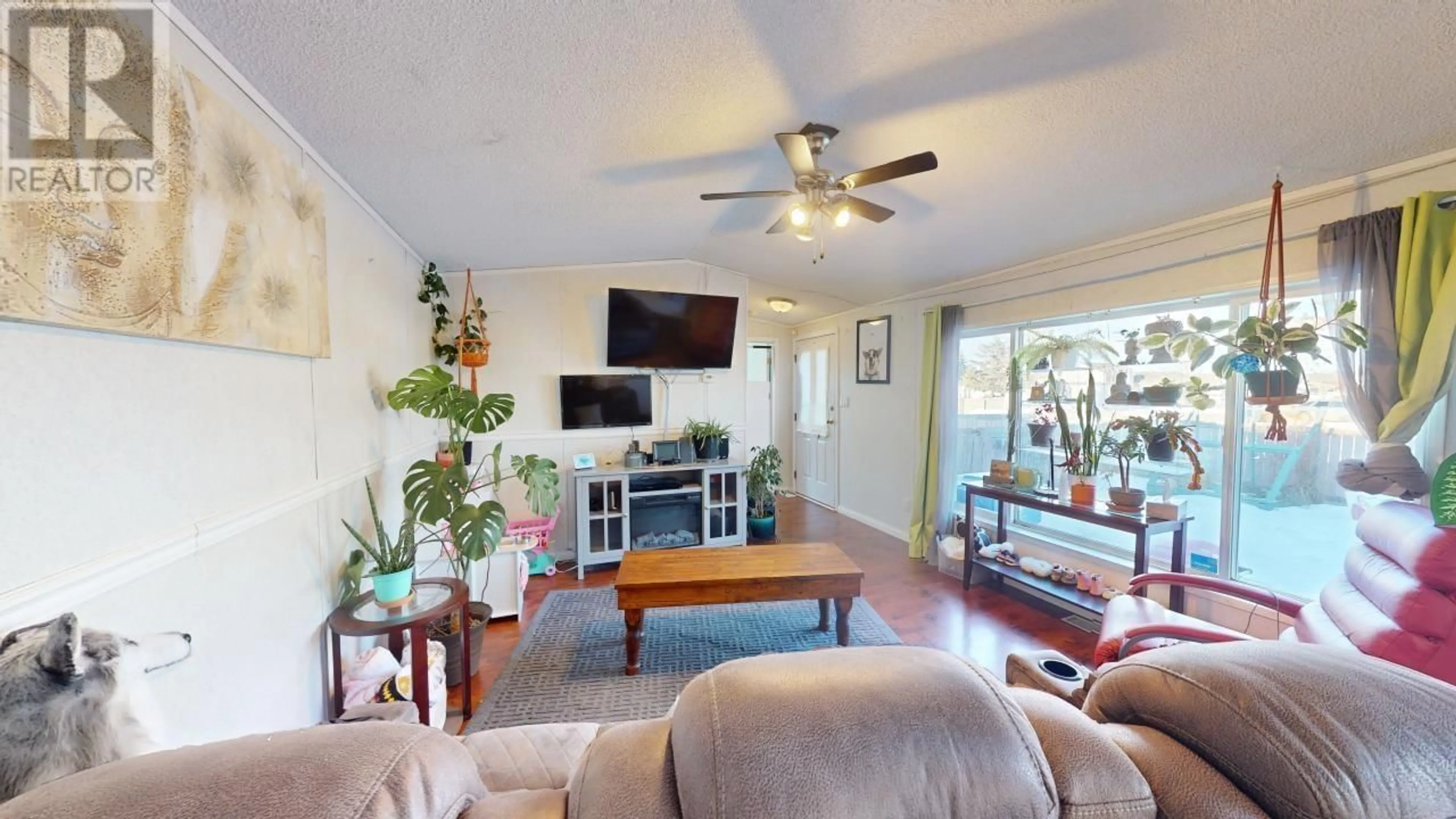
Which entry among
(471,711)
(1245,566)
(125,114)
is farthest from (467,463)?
(1245,566)

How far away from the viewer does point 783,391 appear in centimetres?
599

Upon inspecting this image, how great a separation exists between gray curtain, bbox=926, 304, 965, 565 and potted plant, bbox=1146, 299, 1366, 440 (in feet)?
5.75

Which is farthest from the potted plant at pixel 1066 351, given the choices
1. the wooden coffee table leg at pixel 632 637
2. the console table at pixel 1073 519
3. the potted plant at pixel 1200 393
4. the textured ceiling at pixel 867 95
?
the wooden coffee table leg at pixel 632 637

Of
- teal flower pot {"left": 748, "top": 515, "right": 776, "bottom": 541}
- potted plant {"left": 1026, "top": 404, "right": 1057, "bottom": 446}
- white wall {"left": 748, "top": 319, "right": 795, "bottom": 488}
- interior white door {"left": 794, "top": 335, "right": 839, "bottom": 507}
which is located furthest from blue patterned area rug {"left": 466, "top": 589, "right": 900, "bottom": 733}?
white wall {"left": 748, "top": 319, "right": 795, "bottom": 488}

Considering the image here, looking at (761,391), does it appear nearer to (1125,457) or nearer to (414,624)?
(1125,457)

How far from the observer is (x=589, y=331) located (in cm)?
386

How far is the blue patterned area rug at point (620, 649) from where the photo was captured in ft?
6.73

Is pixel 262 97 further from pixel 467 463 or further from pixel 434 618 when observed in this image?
pixel 467 463

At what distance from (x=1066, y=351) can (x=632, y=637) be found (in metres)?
2.88

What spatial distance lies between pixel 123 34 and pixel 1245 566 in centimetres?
434

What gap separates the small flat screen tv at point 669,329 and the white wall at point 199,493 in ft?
6.08

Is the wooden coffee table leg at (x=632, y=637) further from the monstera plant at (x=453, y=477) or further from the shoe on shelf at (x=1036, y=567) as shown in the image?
the shoe on shelf at (x=1036, y=567)

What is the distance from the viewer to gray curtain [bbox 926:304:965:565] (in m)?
3.57

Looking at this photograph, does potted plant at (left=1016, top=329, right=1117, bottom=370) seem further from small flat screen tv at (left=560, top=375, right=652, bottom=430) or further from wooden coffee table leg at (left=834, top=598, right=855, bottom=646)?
small flat screen tv at (left=560, top=375, right=652, bottom=430)
